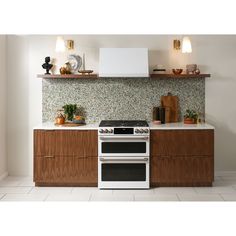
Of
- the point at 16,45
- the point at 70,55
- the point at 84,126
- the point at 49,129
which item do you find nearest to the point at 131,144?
the point at 84,126

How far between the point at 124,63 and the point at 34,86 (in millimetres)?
1330

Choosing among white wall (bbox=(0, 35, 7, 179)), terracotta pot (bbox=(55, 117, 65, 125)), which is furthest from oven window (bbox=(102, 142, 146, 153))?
white wall (bbox=(0, 35, 7, 179))

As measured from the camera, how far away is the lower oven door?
198 inches

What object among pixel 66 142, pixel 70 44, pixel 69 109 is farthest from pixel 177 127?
pixel 70 44

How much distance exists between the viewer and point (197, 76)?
217 inches

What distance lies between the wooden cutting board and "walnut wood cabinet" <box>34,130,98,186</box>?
46.1 inches

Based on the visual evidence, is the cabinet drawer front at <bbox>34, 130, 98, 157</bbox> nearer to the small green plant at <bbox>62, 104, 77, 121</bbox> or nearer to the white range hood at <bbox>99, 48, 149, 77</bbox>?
the small green plant at <bbox>62, 104, 77, 121</bbox>

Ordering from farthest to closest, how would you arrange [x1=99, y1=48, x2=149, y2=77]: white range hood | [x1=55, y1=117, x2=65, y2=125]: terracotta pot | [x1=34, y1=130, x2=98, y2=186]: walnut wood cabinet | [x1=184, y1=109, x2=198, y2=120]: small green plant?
[x1=184, y1=109, x2=198, y2=120]: small green plant
[x1=55, y1=117, x2=65, y2=125]: terracotta pot
[x1=99, y1=48, x2=149, y2=77]: white range hood
[x1=34, y1=130, x2=98, y2=186]: walnut wood cabinet

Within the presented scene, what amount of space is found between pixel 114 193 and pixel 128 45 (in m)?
2.03

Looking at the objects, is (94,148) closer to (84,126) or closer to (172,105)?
(84,126)

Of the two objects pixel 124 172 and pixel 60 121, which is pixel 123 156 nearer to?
pixel 124 172

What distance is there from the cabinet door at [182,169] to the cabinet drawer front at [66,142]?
0.79 meters

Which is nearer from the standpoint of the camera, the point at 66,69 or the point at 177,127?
the point at 177,127

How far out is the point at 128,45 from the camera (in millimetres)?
5695
